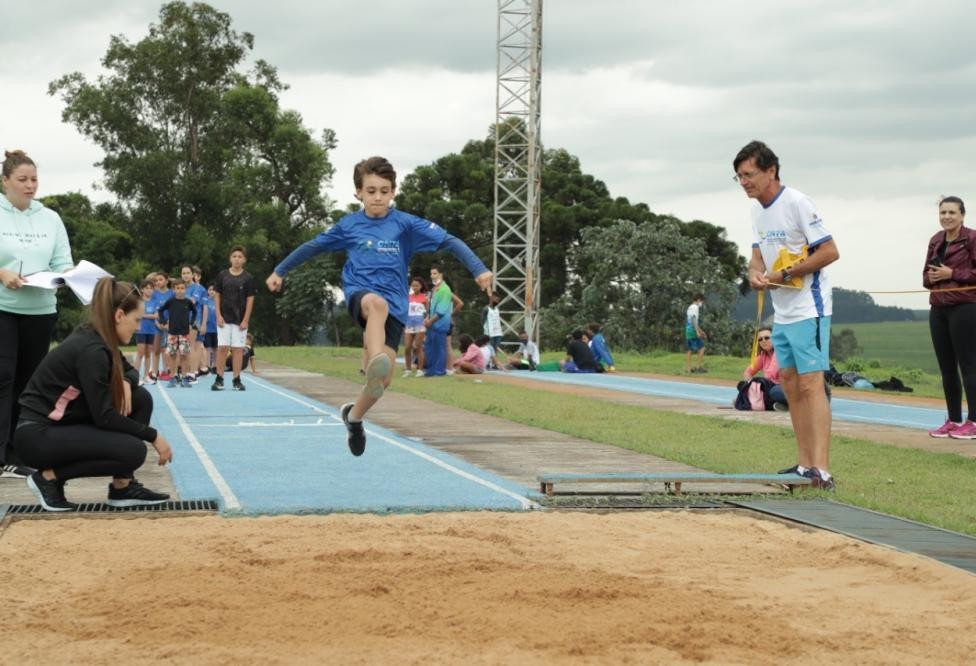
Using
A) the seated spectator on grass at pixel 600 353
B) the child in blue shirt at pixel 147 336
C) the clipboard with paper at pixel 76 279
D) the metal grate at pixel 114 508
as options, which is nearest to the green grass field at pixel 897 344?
the seated spectator on grass at pixel 600 353

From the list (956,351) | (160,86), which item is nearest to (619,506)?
(956,351)

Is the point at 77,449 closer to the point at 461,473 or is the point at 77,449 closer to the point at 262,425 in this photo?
the point at 461,473

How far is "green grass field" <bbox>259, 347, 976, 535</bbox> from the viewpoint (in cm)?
792

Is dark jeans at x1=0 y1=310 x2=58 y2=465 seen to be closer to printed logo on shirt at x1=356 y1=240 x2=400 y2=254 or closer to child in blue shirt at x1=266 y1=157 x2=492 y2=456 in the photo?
child in blue shirt at x1=266 y1=157 x2=492 y2=456

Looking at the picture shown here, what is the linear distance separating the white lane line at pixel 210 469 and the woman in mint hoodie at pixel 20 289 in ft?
4.00

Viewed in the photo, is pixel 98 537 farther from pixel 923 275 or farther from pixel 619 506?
pixel 923 275

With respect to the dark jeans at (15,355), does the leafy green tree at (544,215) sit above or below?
above

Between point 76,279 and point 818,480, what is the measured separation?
16.0 ft

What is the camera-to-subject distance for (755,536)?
656 centimetres

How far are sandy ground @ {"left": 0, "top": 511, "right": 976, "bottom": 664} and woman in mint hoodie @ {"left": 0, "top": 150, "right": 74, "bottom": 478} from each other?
1.83m

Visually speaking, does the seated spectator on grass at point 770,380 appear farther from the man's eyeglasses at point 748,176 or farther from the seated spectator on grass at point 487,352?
the seated spectator on grass at point 487,352

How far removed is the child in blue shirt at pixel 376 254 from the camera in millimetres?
8531

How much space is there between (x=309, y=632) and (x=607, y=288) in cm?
3948

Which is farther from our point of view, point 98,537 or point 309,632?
point 98,537
